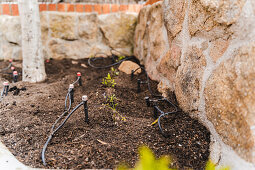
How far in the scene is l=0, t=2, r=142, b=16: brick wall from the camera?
366 centimetres

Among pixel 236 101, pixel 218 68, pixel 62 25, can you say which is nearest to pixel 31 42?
pixel 62 25

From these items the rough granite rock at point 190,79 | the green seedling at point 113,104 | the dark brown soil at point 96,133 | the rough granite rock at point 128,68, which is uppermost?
the rough granite rock at point 190,79

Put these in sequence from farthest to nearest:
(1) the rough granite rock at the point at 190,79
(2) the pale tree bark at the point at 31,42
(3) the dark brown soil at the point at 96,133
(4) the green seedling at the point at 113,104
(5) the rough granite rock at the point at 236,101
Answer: (2) the pale tree bark at the point at 31,42 → (4) the green seedling at the point at 113,104 → (1) the rough granite rock at the point at 190,79 → (3) the dark brown soil at the point at 96,133 → (5) the rough granite rock at the point at 236,101

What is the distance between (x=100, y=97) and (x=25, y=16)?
1.59m

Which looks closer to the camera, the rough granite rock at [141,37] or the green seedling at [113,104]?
the green seedling at [113,104]

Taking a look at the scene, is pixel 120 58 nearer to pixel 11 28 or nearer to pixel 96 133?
pixel 11 28

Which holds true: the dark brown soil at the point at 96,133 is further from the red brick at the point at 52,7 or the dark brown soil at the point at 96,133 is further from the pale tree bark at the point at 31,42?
the red brick at the point at 52,7

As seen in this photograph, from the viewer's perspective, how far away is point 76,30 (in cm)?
376

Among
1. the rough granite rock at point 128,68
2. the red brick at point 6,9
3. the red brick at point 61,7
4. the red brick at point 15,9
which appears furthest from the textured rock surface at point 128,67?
the red brick at point 6,9

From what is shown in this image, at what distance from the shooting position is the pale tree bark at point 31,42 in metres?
2.71

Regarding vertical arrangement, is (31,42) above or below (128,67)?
above

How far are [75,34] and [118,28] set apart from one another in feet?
2.66

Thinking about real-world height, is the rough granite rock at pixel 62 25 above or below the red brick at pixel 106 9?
below

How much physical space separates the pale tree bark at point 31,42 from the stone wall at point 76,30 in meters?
0.88
